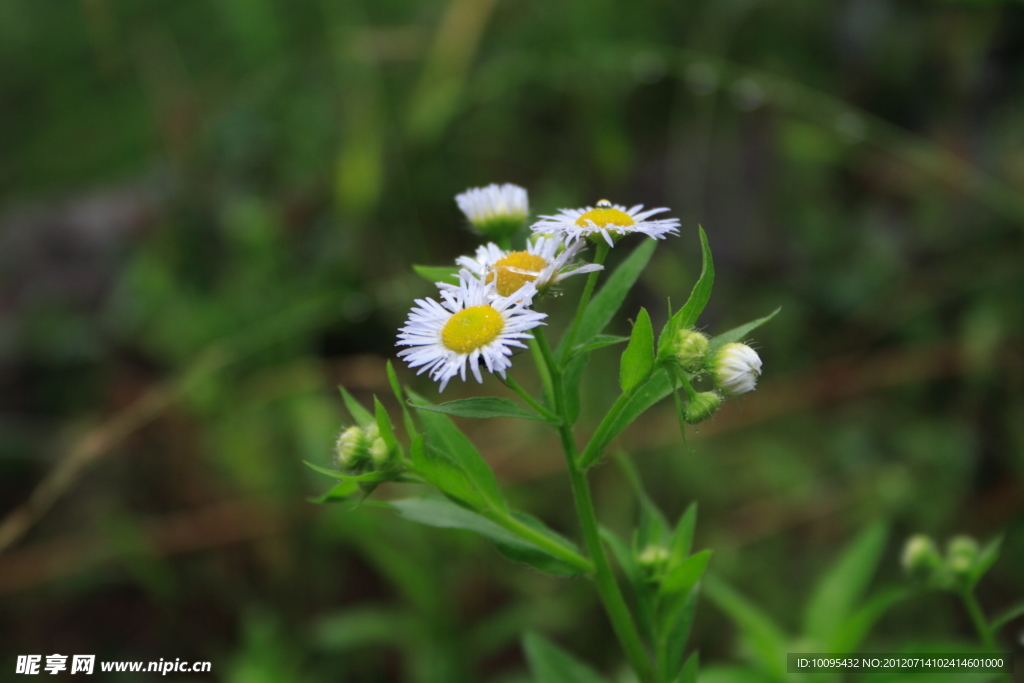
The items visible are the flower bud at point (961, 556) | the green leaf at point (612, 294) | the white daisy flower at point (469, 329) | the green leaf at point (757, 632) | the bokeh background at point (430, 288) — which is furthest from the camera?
the bokeh background at point (430, 288)

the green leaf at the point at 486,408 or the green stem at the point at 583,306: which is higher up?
the green stem at the point at 583,306

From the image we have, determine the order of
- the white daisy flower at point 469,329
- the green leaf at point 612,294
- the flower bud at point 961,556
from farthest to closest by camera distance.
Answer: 1. the flower bud at point 961,556
2. the green leaf at point 612,294
3. the white daisy flower at point 469,329

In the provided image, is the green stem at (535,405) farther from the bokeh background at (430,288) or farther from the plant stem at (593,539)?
the bokeh background at (430,288)

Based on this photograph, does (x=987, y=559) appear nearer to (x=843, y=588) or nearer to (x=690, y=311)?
(x=843, y=588)

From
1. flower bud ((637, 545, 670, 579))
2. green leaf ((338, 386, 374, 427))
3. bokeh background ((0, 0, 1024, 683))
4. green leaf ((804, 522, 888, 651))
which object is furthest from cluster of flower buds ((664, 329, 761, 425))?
bokeh background ((0, 0, 1024, 683))

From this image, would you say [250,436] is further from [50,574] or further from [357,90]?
[357,90]

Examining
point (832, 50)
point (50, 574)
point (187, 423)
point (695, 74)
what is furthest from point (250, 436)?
point (832, 50)

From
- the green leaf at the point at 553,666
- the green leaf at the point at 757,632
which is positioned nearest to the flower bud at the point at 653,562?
the green leaf at the point at 553,666
